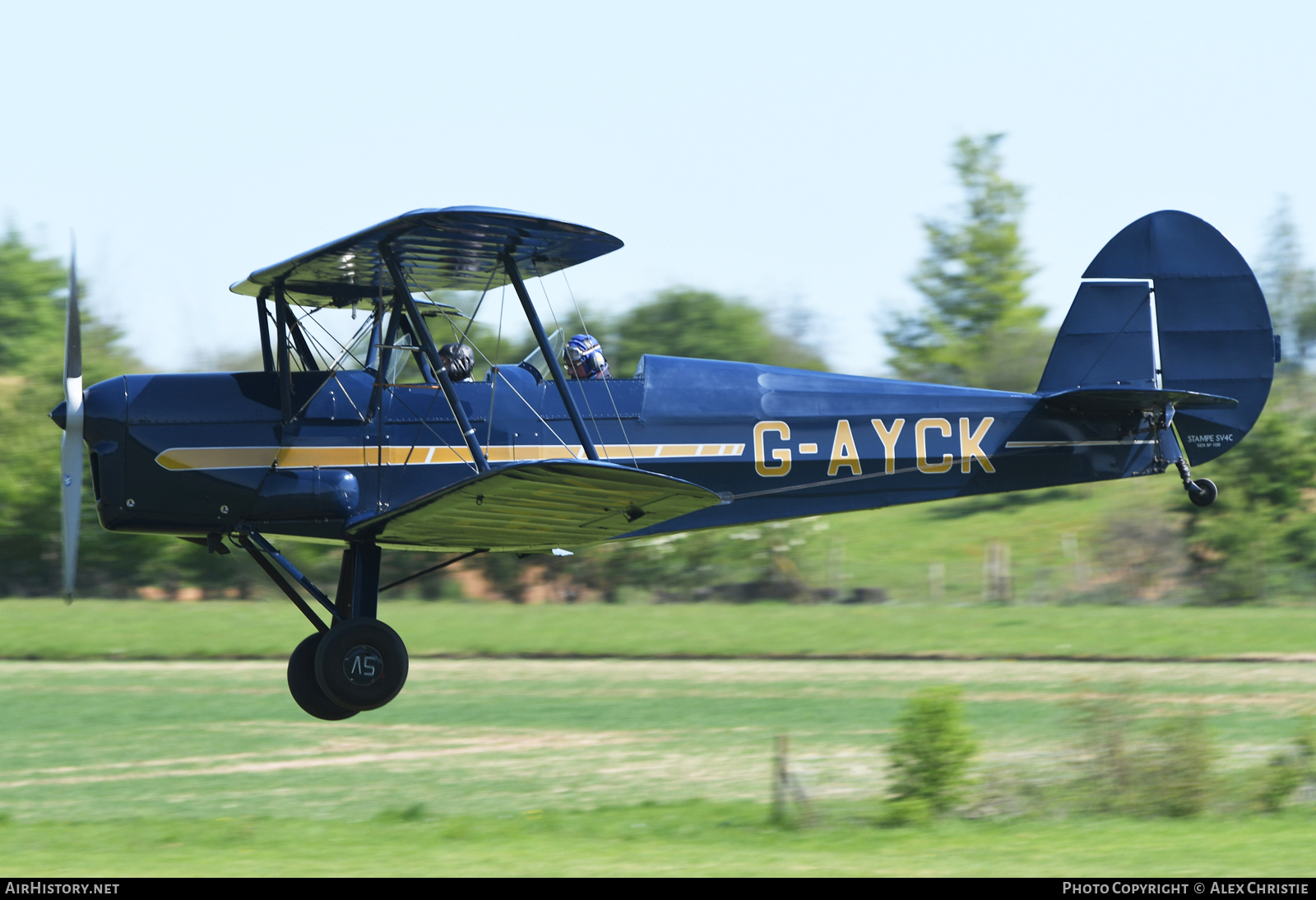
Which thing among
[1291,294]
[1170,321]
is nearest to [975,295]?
[1291,294]

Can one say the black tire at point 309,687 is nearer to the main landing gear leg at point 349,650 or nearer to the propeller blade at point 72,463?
the main landing gear leg at point 349,650

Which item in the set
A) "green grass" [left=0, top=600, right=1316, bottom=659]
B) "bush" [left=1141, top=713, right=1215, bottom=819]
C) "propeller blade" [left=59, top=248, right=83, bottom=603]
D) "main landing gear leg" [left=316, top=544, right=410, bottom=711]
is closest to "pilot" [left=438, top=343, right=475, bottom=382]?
"main landing gear leg" [left=316, top=544, right=410, bottom=711]

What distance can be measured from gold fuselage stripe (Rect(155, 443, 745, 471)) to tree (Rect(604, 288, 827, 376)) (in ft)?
116

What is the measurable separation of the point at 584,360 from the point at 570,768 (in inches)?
396

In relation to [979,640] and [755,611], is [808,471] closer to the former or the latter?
[979,640]

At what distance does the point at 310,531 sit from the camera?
9680 millimetres

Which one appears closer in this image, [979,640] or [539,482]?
[539,482]

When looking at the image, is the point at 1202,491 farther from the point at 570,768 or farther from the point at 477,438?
the point at 570,768

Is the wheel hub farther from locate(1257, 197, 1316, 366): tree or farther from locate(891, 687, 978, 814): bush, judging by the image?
locate(1257, 197, 1316, 366): tree

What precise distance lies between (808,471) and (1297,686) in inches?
741

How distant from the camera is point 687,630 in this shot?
3341 cm

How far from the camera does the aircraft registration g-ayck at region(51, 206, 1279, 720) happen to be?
30.5 feet

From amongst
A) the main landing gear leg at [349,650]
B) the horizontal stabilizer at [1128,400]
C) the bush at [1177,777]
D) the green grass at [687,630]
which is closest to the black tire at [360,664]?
the main landing gear leg at [349,650]

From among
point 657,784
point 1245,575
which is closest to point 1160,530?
point 1245,575
